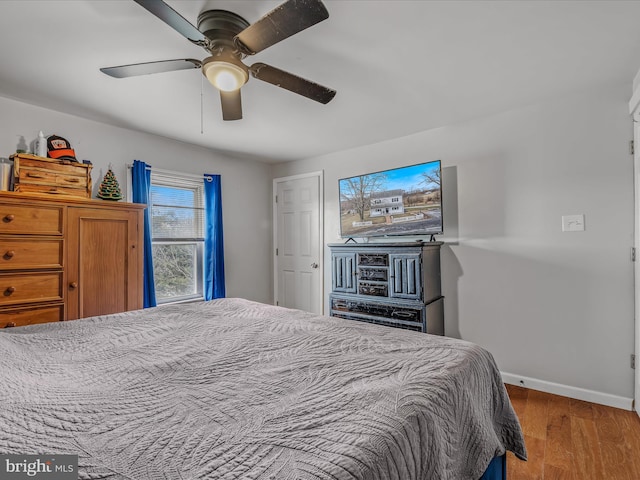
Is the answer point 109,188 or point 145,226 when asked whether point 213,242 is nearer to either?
point 145,226

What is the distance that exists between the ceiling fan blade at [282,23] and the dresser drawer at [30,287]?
2.15 metres

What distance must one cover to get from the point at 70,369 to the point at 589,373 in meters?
3.39

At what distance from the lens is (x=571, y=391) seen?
2629 millimetres

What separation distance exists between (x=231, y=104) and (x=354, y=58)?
0.85 m

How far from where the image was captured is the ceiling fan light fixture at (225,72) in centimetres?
163

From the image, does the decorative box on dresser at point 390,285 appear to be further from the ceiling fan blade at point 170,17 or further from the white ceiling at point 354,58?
the ceiling fan blade at point 170,17

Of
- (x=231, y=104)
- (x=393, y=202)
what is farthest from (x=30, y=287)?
(x=393, y=202)

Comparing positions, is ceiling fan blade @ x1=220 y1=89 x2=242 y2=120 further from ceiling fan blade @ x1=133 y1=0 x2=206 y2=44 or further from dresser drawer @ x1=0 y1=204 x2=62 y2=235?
dresser drawer @ x1=0 y1=204 x2=62 y2=235

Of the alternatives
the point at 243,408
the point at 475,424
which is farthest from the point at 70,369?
A: the point at 475,424

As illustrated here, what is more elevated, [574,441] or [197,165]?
[197,165]

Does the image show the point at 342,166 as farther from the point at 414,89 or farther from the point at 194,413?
the point at 194,413

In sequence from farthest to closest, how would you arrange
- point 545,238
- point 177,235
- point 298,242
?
point 298,242
point 177,235
point 545,238

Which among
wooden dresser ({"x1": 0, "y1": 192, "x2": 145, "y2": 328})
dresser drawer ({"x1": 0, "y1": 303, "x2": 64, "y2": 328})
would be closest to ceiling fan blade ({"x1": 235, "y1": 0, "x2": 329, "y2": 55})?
wooden dresser ({"x1": 0, "y1": 192, "x2": 145, "y2": 328})

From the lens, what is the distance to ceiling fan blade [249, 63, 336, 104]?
1722 mm
